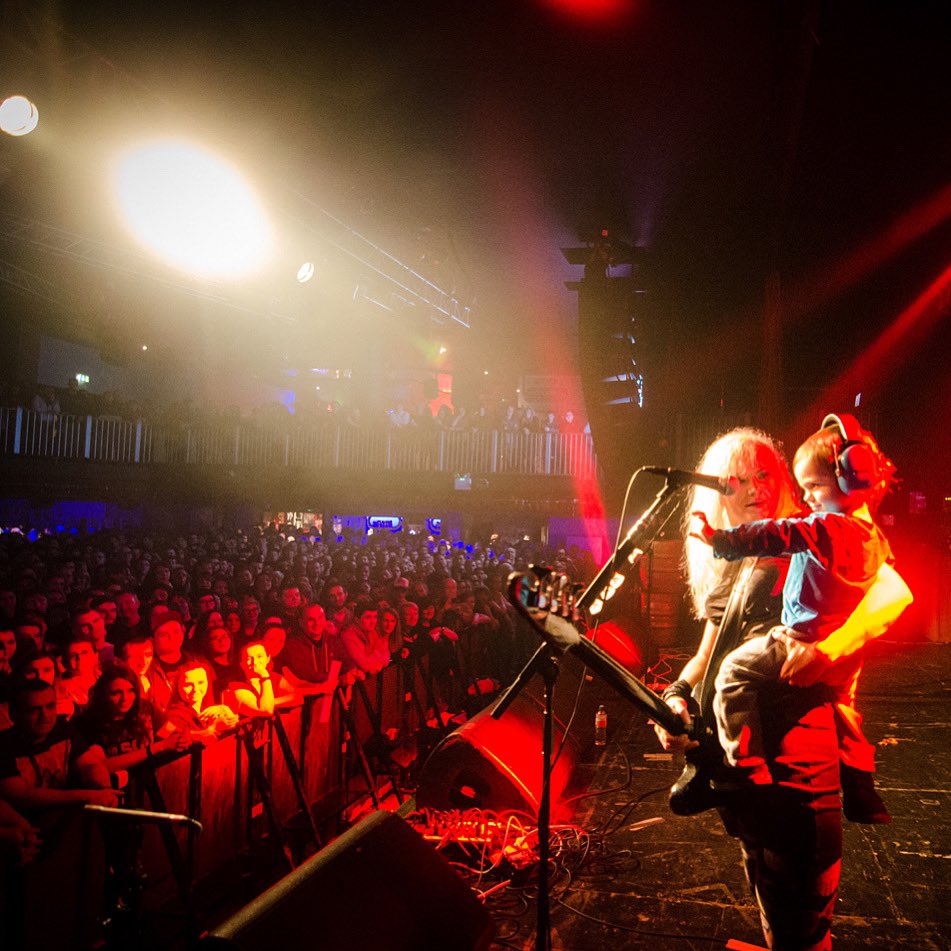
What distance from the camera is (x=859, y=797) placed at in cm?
207

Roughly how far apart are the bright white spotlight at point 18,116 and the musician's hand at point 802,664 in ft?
22.1

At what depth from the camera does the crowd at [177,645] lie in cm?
351

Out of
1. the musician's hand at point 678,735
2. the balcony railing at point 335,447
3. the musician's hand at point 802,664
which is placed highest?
the balcony railing at point 335,447

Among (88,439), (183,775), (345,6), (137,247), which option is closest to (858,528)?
(183,775)

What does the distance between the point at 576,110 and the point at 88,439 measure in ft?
47.2

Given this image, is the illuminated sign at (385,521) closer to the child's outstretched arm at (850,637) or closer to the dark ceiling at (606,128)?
the dark ceiling at (606,128)

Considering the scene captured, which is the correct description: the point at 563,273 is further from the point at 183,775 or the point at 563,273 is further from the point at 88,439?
the point at 88,439

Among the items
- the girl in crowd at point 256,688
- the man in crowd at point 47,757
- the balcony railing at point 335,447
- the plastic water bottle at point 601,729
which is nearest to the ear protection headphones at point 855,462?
the man in crowd at point 47,757

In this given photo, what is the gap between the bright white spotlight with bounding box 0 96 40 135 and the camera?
6.00 meters

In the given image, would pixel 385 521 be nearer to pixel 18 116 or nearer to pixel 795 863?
pixel 18 116

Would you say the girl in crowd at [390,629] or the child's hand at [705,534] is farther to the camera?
the girl in crowd at [390,629]

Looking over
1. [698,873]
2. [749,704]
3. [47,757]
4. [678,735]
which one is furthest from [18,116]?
[698,873]

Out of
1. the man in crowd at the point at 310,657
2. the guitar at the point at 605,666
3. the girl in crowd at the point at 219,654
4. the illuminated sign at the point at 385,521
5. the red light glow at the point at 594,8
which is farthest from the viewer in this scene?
the illuminated sign at the point at 385,521

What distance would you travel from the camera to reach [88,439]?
16.1 metres
